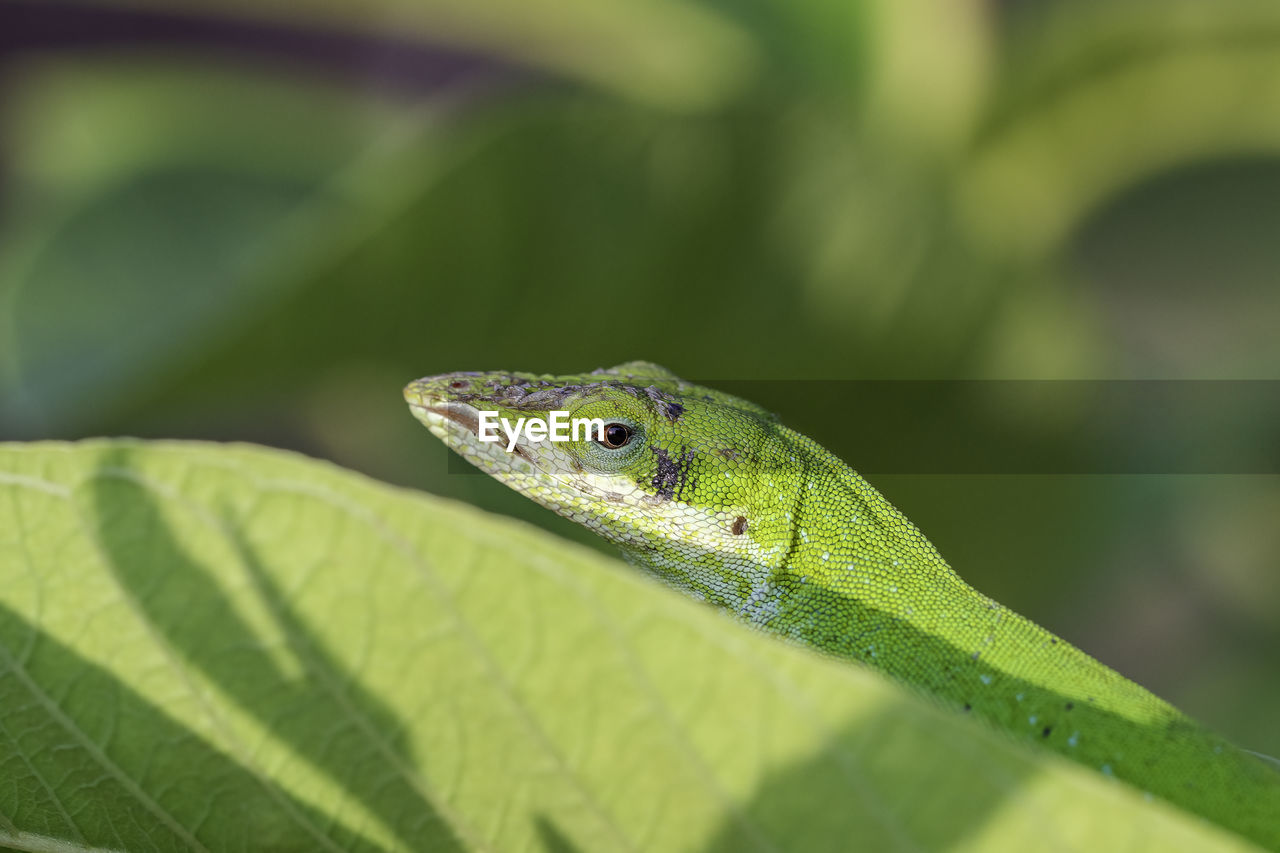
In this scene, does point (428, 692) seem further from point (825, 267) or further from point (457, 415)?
point (825, 267)

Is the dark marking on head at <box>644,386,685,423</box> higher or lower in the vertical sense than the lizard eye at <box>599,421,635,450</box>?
higher

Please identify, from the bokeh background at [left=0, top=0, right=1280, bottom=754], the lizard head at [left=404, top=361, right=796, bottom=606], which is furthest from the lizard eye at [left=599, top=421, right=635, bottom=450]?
the bokeh background at [left=0, top=0, right=1280, bottom=754]

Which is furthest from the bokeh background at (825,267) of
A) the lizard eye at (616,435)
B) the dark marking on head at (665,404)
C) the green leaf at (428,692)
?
the green leaf at (428,692)

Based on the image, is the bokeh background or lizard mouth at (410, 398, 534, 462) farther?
the bokeh background

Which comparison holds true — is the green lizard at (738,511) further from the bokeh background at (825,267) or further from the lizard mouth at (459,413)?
the bokeh background at (825,267)
